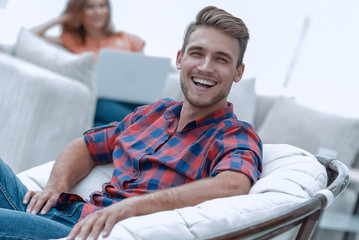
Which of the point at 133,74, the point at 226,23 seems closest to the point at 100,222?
the point at 226,23

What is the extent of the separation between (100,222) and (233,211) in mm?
259

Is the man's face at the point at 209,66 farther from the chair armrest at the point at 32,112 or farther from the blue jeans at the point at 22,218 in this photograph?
the chair armrest at the point at 32,112

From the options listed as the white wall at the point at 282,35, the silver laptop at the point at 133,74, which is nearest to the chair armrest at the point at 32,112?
the silver laptop at the point at 133,74

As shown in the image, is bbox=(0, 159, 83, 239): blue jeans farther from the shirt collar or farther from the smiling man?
the shirt collar

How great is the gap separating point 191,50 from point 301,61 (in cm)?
315

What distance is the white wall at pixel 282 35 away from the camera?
4.09 m

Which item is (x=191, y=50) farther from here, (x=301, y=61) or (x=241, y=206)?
(x=301, y=61)

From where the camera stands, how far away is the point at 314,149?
2.47 meters

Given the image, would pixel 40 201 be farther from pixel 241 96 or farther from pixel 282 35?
pixel 282 35

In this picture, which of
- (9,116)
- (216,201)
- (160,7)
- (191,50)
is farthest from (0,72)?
(160,7)

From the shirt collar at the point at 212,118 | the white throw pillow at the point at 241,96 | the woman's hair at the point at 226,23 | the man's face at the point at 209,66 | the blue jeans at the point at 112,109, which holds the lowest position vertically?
the blue jeans at the point at 112,109

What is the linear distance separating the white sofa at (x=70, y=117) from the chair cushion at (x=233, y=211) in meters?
1.26

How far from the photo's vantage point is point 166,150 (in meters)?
1.29

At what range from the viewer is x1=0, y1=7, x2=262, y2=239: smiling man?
106 centimetres
